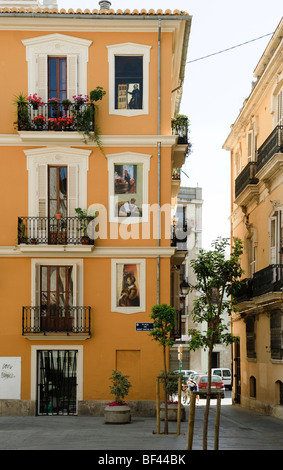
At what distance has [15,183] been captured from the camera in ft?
88.2

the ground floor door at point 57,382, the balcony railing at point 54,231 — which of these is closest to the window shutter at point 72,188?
the balcony railing at point 54,231

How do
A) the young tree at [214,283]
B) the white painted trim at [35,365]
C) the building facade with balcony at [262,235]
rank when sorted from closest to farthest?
the young tree at [214,283] < the white painted trim at [35,365] < the building facade with balcony at [262,235]

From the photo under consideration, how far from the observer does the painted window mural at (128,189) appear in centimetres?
2686

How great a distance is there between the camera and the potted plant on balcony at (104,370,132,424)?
23375 mm

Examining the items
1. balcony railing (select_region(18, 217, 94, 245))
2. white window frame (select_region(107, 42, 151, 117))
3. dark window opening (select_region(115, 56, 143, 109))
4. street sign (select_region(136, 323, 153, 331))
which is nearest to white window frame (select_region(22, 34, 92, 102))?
white window frame (select_region(107, 42, 151, 117))

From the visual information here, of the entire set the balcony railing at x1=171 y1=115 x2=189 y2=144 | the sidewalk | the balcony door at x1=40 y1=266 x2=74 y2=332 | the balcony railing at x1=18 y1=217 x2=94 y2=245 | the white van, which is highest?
the balcony railing at x1=171 y1=115 x2=189 y2=144

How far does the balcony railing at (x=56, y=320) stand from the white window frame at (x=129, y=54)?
6.59 m

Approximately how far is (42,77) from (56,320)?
314 inches

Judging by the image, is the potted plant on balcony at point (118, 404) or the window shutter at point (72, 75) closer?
the potted plant on balcony at point (118, 404)

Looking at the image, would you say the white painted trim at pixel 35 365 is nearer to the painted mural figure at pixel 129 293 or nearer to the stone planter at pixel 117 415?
the painted mural figure at pixel 129 293

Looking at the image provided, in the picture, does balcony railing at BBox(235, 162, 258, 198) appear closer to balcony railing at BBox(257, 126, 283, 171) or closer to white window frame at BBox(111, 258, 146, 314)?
balcony railing at BBox(257, 126, 283, 171)

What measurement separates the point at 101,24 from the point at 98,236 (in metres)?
7.00
